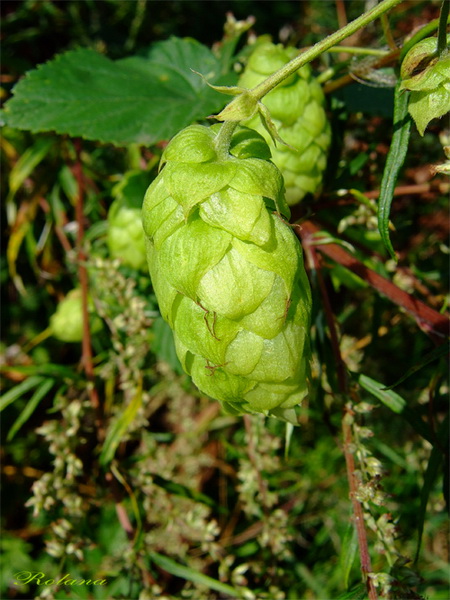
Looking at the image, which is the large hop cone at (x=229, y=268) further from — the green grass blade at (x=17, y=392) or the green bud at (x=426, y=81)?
the green grass blade at (x=17, y=392)

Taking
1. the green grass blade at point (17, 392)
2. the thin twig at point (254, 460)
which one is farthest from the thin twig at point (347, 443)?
the green grass blade at point (17, 392)

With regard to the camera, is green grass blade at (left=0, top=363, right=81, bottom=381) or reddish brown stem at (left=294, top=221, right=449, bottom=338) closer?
reddish brown stem at (left=294, top=221, right=449, bottom=338)

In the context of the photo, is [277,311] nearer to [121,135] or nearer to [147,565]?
[121,135]

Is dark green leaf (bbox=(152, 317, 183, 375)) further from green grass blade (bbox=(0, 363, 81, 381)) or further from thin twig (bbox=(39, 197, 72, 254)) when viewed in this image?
thin twig (bbox=(39, 197, 72, 254))

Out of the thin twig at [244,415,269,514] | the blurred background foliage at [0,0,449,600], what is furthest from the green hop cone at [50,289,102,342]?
the thin twig at [244,415,269,514]

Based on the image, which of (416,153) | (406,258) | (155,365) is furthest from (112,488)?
(416,153)
